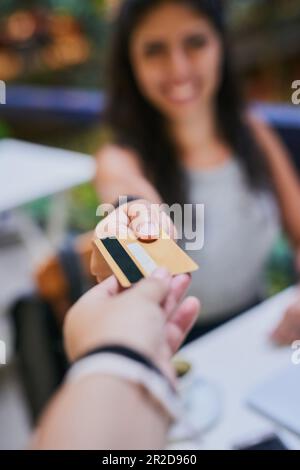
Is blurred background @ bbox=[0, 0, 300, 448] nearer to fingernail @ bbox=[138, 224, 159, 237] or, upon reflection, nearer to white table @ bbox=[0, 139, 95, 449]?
white table @ bbox=[0, 139, 95, 449]

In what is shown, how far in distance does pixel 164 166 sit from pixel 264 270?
0.33 metres

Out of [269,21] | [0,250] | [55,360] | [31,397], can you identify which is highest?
[269,21]

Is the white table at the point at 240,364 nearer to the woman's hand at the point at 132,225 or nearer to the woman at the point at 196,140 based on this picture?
the woman at the point at 196,140

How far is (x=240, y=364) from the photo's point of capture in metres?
0.87

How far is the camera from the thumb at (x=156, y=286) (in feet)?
1.33

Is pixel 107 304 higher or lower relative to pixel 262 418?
higher

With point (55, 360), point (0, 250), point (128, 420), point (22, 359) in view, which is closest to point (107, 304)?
point (128, 420)

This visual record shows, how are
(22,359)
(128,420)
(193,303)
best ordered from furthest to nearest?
(22,359) < (193,303) < (128,420)

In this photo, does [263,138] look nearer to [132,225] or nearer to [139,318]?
[132,225]

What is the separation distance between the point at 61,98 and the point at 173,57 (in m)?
2.31

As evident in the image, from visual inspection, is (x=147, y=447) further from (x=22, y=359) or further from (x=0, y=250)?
(x=0, y=250)

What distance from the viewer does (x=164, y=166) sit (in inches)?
34.4

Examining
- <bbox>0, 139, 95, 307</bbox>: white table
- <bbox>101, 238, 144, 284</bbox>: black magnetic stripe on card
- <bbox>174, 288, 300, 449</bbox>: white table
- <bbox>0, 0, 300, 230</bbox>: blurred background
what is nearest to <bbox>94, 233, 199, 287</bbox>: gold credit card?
<bbox>101, 238, 144, 284</bbox>: black magnetic stripe on card

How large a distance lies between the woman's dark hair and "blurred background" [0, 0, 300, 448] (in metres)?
0.15
